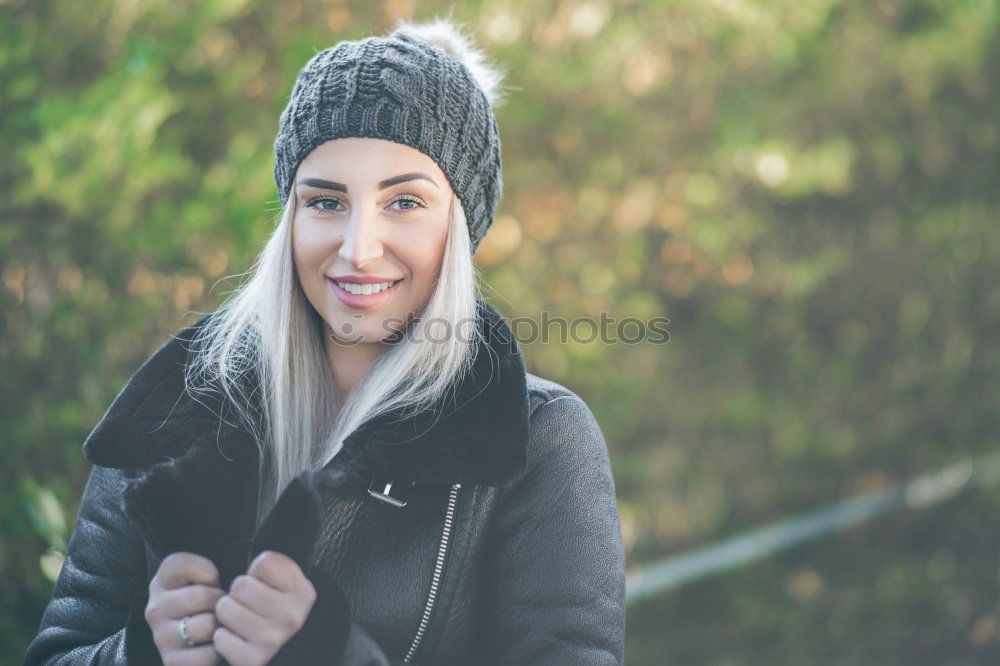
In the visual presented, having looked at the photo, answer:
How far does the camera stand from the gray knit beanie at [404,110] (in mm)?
1644

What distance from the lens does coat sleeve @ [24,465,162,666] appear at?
1.68m

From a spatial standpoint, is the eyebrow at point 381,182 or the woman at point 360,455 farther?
the eyebrow at point 381,182

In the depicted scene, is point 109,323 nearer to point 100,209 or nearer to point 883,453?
point 100,209

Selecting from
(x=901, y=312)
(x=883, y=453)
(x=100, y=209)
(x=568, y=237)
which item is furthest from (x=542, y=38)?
(x=883, y=453)

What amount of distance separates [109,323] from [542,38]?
190 cm

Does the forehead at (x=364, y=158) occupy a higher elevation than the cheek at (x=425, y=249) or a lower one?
higher

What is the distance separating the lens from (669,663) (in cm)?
474

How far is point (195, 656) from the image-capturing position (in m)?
1.45

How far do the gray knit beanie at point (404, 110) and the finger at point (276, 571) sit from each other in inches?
25.4

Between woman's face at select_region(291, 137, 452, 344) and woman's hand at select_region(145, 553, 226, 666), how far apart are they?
0.47m

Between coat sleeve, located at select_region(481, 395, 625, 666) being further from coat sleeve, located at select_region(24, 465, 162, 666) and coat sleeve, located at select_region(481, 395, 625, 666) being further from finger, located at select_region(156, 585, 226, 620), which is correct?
coat sleeve, located at select_region(24, 465, 162, 666)

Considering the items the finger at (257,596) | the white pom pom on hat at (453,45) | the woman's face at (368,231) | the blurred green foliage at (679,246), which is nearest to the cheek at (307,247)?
the woman's face at (368,231)

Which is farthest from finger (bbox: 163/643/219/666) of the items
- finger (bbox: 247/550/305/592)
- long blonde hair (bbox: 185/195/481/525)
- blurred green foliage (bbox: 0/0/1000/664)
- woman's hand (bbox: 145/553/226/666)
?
blurred green foliage (bbox: 0/0/1000/664)

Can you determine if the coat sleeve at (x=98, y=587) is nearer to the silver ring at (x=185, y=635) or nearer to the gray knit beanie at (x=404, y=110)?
the silver ring at (x=185, y=635)
